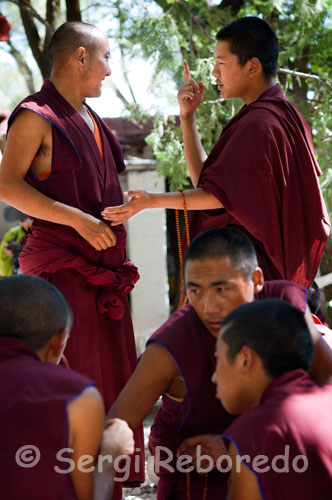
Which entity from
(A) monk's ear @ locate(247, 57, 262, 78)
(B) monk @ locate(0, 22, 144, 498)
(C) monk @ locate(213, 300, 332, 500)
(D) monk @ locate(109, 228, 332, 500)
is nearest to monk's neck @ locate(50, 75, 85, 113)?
(B) monk @ locate(0, 22, 144, 498)

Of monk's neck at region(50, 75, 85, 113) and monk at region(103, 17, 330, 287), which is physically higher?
monk's neck at region(50, 75, 85, 113)

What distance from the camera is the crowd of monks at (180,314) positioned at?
6.07ft

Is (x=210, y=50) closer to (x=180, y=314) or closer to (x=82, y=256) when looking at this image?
(x=82, y=256)

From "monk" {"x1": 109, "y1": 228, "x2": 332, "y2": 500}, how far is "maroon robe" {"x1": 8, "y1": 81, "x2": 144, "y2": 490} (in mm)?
859

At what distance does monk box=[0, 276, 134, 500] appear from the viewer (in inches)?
71.6

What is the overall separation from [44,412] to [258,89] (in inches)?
87.2

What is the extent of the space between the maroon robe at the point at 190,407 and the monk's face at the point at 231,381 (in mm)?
253

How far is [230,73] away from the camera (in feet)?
11.4


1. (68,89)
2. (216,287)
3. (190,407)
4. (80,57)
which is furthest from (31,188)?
(190,407)

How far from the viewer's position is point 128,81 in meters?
7.21

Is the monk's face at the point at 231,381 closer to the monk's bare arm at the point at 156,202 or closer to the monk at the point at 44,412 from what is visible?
the monk at the point at 44,412

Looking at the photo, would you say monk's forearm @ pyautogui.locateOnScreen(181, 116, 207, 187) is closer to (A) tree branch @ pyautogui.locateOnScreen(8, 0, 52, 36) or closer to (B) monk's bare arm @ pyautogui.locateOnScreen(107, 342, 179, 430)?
(B) monk's bare arm @ pyautogui.locateOnScreen(107, 342, 179, 430)

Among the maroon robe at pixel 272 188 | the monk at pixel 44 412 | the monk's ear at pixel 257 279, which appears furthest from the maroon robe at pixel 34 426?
the maroon robe at pixel 272 188

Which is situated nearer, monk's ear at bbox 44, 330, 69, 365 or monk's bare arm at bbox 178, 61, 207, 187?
monk's ear at bbox 44, 330, 69, 365
